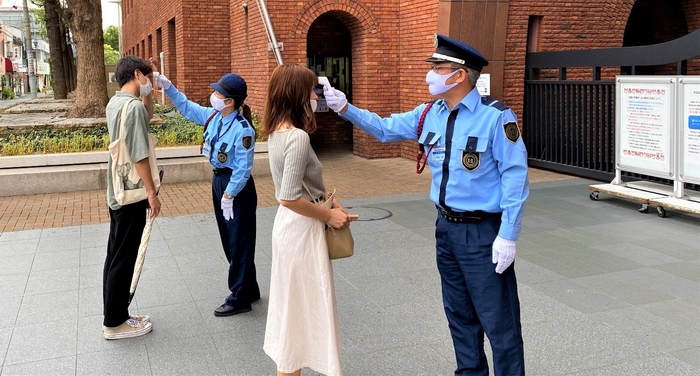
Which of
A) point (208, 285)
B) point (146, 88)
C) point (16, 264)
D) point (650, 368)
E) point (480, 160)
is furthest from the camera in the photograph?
point (16, 264)

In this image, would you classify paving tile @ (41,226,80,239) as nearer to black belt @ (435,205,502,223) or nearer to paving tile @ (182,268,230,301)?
paving tile @ (182,268,230,301)

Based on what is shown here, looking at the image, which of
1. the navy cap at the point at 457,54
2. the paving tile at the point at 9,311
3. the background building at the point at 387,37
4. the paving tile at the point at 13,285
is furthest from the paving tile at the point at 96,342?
the background building at the point at 387,37

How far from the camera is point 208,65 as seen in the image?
18953 millimetres

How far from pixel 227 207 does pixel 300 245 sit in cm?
161

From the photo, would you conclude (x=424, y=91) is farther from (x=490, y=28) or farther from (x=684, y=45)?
(x=684, y=45)

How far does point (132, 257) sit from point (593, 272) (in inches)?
152

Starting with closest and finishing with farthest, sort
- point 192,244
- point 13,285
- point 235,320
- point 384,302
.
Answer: point 235,320 → point 384,302 → point 13,285 → point 192,244

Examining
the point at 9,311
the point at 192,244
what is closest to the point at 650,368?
the point at 9,311

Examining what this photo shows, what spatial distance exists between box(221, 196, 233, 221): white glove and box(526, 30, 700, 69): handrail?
264 inches

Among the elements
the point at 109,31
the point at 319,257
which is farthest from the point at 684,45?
the point at 109,31

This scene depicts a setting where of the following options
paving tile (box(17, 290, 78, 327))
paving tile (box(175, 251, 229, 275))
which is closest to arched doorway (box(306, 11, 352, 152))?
paving tile (box(175, 251, 229, 275))

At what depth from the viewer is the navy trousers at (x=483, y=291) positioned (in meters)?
3.45

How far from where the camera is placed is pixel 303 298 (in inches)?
146

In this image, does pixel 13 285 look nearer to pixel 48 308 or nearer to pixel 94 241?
pixel 48 308
